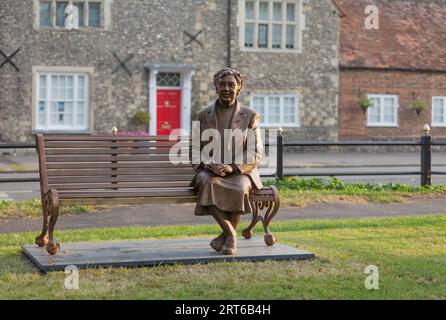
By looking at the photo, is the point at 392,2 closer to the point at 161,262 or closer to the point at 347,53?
the point at 347,53

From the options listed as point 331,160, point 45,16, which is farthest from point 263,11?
point 45,16

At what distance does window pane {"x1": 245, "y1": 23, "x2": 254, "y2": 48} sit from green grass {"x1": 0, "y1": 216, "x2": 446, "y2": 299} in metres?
23.0

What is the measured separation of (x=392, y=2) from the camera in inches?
1574

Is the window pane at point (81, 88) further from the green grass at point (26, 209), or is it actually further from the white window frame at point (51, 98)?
the green grass at point (26, 209)

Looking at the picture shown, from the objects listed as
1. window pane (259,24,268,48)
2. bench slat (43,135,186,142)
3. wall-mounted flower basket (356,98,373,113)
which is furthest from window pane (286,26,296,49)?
bench slat (43,135,186,142)

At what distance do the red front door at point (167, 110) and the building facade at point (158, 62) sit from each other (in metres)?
0.04

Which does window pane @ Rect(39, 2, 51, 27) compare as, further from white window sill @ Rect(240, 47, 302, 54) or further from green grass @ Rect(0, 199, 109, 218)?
green grass @ Rect(0, 199, 109, 218)

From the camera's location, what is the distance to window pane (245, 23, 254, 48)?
33.0m

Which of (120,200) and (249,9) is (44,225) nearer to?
(120,200)

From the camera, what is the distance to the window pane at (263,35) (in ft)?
109

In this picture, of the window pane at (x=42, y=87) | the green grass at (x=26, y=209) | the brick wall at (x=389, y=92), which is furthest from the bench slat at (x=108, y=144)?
the brick wall at (x=389, y=92)

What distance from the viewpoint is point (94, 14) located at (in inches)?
1223

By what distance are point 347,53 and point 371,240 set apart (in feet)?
85.3

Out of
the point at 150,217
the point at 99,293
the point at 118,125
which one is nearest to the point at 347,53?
the point at 118,125
